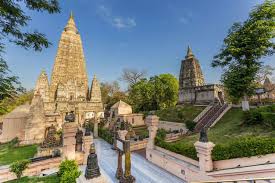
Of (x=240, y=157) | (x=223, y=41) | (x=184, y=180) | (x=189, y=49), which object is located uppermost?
(x=189, y=49)

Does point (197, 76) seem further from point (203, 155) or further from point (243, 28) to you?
point (203, 155)

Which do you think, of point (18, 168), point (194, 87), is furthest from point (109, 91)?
point (18, 168)

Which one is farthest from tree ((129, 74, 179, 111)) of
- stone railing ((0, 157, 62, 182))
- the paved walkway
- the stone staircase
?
stone railing ((0, 157, 62, 182))

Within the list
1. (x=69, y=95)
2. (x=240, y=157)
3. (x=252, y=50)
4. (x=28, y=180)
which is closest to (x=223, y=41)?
(x=252, y=50)

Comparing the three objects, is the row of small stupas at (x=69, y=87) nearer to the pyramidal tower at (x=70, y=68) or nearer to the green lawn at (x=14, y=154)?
the pyramidal tower at (x=70, y=68)

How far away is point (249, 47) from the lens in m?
17.3

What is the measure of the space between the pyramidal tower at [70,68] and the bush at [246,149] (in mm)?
36106

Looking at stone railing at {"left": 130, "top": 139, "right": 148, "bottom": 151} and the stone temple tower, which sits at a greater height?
the stone temple tower

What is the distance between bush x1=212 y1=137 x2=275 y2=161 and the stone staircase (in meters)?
11.3

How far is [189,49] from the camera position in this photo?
4241 centimetres

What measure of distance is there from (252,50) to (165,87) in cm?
2563

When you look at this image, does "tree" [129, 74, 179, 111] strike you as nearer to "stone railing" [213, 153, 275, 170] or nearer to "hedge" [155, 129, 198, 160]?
"hedge" [155, 129, 198, 160]

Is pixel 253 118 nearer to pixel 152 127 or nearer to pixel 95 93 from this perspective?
pixel 152 127

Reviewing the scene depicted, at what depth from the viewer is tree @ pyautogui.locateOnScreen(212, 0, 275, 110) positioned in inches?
651
